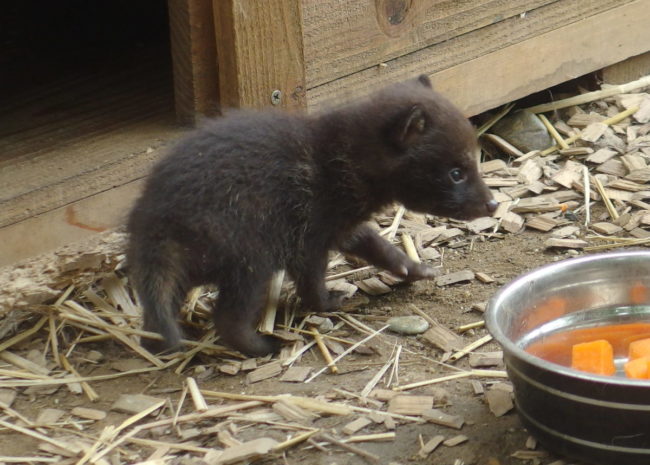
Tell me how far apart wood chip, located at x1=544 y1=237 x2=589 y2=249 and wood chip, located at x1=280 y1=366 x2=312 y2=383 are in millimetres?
1639

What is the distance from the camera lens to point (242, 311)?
186 inches

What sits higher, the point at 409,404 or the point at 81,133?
the point at 81,133

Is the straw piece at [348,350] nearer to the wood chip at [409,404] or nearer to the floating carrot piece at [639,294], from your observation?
the wood chip at [409,404]

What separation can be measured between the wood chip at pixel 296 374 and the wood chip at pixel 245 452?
2.03 feet

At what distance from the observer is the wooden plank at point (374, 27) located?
5.72 m

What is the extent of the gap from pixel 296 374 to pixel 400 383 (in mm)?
445

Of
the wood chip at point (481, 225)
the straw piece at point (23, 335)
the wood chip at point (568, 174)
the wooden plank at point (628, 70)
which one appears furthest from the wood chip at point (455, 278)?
the wooden plank at point (628, 70)

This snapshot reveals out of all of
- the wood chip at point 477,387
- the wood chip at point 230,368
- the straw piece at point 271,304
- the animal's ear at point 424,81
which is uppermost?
the animal's ear at point 424,81

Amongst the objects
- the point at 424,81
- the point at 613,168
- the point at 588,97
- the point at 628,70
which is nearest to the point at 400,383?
the point at 424,81

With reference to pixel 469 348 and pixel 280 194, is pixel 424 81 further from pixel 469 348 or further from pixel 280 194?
pixel 469 348

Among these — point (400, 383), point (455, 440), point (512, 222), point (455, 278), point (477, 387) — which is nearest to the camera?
point (455, 440)

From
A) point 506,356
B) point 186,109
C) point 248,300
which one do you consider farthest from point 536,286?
point 186,109

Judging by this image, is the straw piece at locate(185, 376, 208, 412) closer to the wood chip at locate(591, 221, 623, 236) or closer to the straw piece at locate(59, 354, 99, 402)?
the straw piece at locate(59, 354, 99, 402)

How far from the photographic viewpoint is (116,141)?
5.57m
